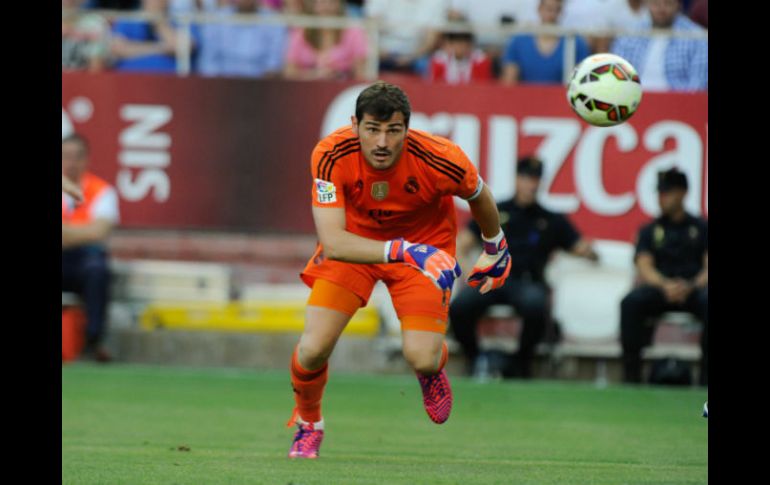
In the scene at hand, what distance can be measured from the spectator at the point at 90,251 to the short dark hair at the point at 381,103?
7565 millimetres

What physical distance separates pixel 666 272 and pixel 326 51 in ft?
14.2

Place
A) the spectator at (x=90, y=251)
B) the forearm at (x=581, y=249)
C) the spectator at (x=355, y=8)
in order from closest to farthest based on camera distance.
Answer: the forearm at (x=581, y=249), the spectator at (x=90, y=251), the spectator at (x=355, y=8)

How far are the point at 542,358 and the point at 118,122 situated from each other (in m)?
5.18

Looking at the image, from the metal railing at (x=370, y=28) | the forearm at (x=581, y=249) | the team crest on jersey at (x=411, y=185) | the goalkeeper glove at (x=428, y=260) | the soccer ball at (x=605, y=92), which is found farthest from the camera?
the metal railing at (x=370, y=28)

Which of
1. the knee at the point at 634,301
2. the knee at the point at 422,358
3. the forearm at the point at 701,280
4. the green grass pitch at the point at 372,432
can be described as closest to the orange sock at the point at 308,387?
the green grass pitch at the point at 372,432

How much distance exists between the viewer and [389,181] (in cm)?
860

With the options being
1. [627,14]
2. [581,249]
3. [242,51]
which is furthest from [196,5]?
[581,249]

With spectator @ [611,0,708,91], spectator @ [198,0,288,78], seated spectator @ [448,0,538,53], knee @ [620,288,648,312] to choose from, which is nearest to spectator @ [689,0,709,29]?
spectator @ [611,0,708,91]

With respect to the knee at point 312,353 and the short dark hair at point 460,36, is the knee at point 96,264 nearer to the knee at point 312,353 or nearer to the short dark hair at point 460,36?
the short dark hair at point 460,36

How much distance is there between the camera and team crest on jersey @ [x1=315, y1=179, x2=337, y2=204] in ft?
27.1

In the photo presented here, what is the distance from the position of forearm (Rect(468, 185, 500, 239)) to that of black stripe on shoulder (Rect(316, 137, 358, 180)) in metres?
0.81

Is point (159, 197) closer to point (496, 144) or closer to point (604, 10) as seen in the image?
point (496, 144)

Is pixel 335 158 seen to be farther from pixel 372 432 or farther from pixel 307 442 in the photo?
pixel 372 432

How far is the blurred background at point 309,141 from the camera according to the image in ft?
50.9
